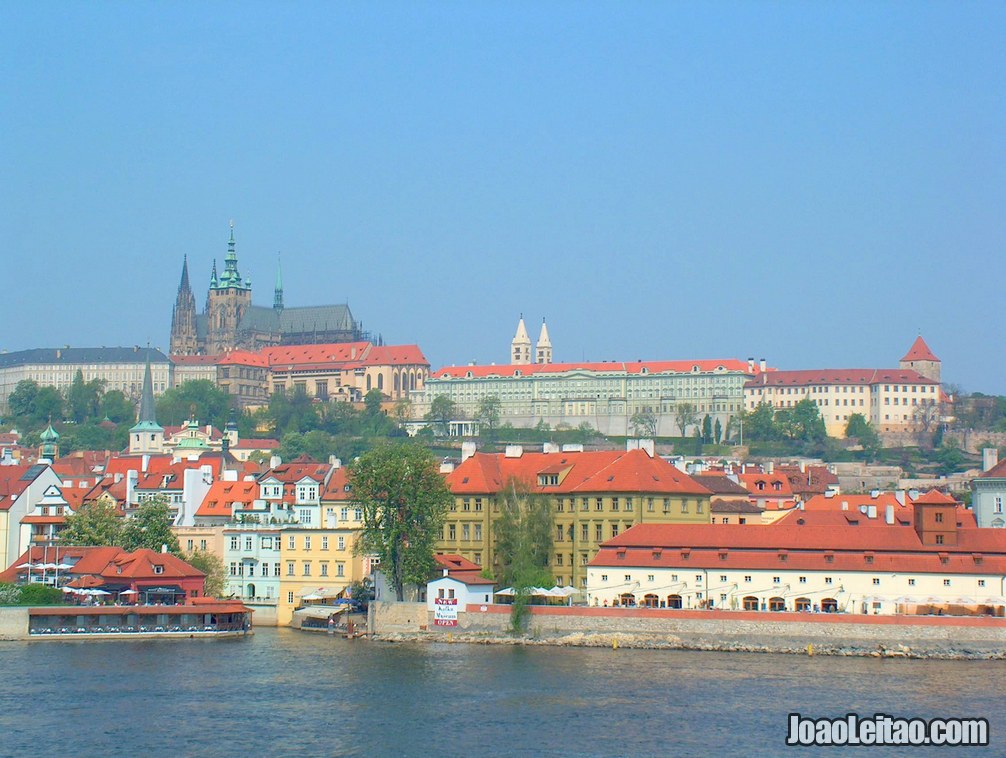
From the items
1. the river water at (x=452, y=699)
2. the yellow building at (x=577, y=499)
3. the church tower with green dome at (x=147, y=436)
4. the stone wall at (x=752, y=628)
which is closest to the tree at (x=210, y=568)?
the yellow building at (x=577, y=499)

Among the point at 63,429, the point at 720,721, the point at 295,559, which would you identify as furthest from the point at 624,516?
the point at 63,429

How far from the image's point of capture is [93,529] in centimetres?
7350

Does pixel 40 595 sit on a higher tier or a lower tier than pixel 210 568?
lower

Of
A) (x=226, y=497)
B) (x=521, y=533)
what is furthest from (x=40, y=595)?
(x=521, y=533)

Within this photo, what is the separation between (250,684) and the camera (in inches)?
2003

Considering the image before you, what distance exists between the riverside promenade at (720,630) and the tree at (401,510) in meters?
1.70

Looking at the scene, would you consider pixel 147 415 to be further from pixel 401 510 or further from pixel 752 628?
pixel 752 628

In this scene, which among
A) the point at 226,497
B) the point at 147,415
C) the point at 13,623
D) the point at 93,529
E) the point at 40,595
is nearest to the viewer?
the point at 13,623

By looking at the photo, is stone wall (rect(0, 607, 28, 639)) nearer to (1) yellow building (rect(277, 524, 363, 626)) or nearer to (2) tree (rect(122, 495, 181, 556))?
(2) tree (rect(122, 495, 181, 556))

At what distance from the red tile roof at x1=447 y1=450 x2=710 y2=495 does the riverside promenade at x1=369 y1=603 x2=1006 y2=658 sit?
28.3 feet

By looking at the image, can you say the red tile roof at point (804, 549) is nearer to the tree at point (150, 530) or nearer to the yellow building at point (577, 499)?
the yellow building at point (577, 499)

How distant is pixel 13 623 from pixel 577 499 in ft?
71.3

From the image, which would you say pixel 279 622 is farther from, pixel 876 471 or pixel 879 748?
pixel 876 471

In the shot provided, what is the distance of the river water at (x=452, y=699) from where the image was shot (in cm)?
4203
